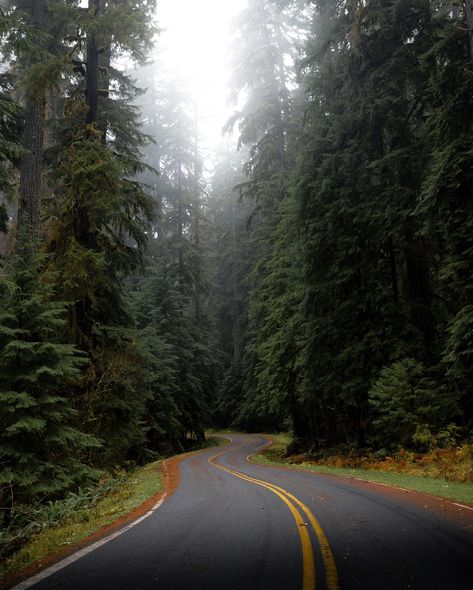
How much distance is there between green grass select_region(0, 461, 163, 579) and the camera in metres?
6.68

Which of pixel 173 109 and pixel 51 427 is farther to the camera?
pixel 173 109

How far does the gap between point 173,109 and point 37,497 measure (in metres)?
45.1

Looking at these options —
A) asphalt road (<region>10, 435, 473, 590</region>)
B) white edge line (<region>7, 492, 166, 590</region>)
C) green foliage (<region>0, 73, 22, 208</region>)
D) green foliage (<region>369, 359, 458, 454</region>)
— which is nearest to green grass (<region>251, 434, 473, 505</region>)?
asphalt road (<region>10, 435, 473, 590</region>)

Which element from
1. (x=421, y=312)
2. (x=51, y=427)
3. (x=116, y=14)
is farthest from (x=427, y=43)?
(x=51, y=427)

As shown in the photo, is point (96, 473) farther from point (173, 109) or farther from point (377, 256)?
point (173, 109)

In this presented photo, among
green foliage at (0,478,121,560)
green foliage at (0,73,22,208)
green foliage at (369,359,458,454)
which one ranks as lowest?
green foliage at (0,478,121,560)

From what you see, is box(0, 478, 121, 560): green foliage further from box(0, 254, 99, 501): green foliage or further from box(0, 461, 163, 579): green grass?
box(0, 254, 99, 501): green foliage

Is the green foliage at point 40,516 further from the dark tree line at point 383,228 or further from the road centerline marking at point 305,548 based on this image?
the dark tree line at point 383,228

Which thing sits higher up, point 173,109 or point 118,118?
point 173,109

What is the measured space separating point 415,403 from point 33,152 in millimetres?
15915

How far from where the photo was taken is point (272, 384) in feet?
82.9

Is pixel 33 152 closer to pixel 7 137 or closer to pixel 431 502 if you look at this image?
pixel 7 137

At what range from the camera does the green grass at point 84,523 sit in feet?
21.9

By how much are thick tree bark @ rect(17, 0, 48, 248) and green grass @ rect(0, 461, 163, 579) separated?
794 cm
